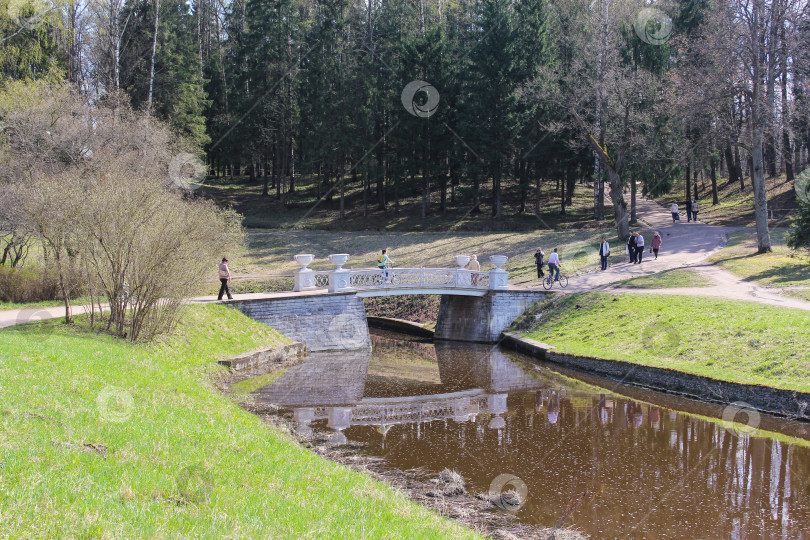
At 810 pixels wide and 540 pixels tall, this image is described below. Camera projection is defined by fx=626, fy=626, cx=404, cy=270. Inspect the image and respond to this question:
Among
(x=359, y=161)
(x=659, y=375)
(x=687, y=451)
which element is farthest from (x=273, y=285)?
(x=687, y=451)

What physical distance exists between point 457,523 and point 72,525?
4.89 m

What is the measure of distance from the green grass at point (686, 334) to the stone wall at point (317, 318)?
660 cm

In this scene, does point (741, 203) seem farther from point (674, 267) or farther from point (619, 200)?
point (674, 267)

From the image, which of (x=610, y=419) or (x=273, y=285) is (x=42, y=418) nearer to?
(x=610, y=419)

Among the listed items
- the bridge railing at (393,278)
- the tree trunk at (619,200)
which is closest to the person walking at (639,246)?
the tree trunk at (619,200)

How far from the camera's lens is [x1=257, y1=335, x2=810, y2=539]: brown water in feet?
30.3

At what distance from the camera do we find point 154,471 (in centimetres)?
718
